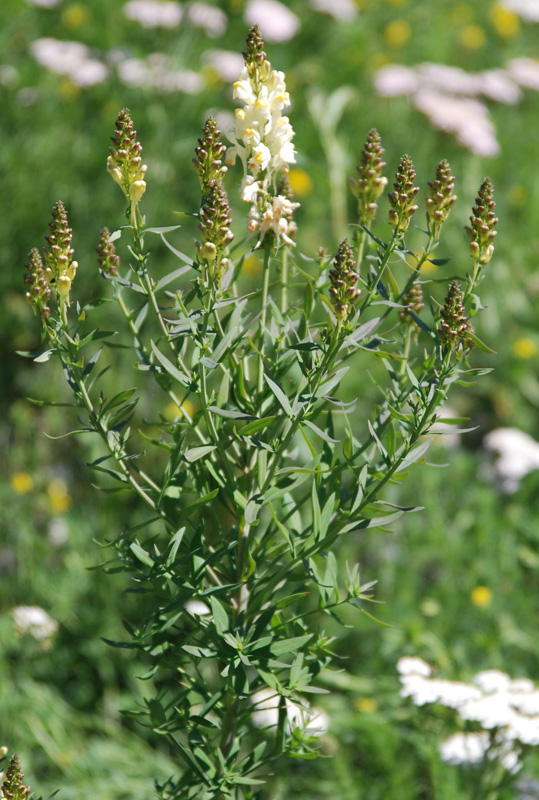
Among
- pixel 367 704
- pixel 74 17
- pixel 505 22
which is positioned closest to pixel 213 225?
pixel 367 704

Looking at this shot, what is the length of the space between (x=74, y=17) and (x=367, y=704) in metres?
4.22

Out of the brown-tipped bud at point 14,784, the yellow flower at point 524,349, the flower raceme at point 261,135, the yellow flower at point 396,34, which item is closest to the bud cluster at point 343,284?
the flower raceme at point 261,135

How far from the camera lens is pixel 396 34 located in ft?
18.6

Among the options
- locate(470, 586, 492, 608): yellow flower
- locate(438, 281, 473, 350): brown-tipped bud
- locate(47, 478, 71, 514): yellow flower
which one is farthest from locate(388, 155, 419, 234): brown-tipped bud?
locate(47, 478, 71, 514): yellow flower

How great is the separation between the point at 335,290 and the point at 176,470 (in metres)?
0.34

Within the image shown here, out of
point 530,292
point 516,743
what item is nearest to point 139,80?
point 530,292

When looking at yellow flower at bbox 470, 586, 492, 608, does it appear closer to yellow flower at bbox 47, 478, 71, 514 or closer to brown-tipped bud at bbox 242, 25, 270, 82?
yellow flower at bbox 47, 478, 71, 514

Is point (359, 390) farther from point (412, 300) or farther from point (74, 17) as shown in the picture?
point (74, 17)

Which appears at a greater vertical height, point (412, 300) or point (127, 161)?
point (127, 161)

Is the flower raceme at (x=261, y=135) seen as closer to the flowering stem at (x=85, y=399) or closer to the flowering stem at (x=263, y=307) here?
the flowering stem at (x=263, y=307)

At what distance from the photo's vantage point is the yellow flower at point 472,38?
6055mm

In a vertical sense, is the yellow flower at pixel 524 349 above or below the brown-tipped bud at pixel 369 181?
below

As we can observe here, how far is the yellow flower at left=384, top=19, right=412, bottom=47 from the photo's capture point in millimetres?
5660

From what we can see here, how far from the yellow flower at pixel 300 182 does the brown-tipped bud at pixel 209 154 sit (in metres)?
3.21
